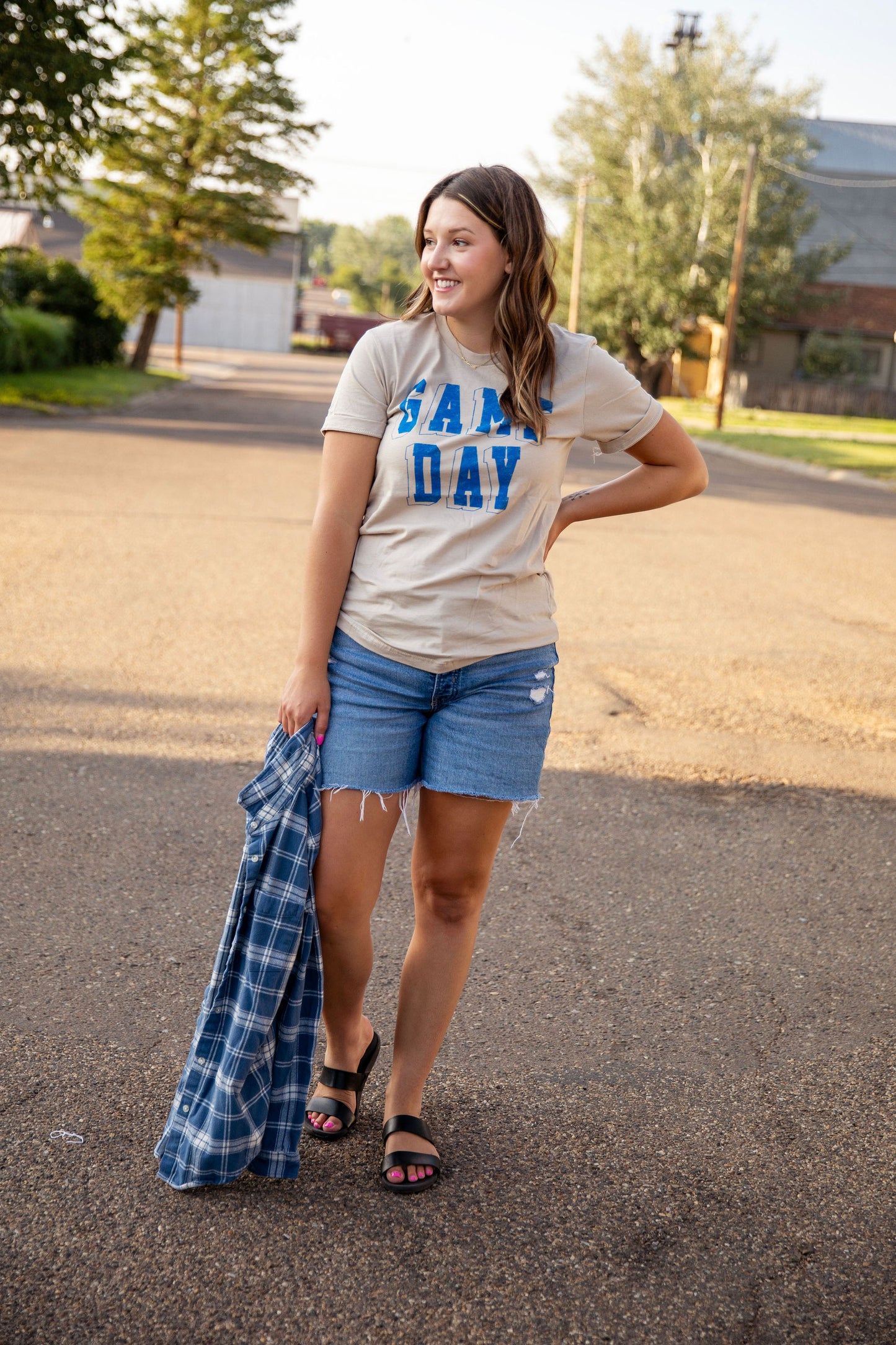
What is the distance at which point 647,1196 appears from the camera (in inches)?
102

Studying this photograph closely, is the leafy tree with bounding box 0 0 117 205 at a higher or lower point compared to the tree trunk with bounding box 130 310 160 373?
higher

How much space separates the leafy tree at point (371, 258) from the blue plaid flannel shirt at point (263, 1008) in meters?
99.5

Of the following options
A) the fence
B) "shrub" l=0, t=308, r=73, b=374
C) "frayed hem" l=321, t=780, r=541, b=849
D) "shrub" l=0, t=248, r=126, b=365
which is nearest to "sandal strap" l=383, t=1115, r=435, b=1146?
"frayed hem" l=321, t=780, r=541, b=849

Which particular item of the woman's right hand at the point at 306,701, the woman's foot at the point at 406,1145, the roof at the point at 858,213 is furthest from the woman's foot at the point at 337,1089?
the roof at the point at 858,213

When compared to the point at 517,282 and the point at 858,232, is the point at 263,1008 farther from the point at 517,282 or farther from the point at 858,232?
the point at 858,232

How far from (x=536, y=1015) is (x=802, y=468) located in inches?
822

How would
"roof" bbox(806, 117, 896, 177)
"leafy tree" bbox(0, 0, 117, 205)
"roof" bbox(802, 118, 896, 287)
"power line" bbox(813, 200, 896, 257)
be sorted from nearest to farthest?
1. "leafy tree" bbox(0, 0, 117, 205)
2. "roof" bbox(802, 118, 896, 287)
3. "power line" bbox(813, 200, 896, 257)
4. "roof" bbox(806, 117, 896, 177)

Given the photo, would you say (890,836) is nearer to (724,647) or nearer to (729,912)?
(729,912)

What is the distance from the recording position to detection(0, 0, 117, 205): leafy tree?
18422mm

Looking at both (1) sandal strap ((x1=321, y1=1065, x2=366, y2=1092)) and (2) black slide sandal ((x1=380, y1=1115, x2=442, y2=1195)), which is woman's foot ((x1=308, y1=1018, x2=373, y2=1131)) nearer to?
(1) sandal strap ((x1=321, y1=1065, x2=366, y2=1092))

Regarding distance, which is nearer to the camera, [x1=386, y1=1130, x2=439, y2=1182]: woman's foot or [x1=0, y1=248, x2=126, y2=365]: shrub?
[x1=386, y1=1130, x2=439, y2=1182]: woman's foot

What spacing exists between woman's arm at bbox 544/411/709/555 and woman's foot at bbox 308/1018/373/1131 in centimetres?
120

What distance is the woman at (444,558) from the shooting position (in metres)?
2.38

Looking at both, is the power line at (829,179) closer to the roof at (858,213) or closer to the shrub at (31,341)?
the roof at (858,213)
